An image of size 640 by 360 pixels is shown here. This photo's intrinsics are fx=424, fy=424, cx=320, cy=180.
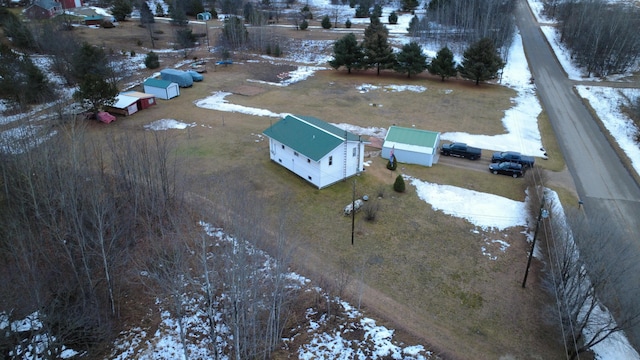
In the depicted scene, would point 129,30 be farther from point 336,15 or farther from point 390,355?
point 390,355

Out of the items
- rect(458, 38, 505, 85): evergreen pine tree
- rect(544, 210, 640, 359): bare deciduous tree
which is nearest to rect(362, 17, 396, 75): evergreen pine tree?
rect(458, 38, 505, 85): evergreen pine tree

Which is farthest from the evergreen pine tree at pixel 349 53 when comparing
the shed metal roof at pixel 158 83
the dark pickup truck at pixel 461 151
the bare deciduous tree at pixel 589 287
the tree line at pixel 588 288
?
the bare deciduous tree at pixel 589 287

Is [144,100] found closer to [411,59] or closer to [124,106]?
[124,106]

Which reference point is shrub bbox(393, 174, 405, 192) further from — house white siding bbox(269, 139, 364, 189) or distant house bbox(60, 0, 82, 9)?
distant house bbox(60, 0, 82, 9)

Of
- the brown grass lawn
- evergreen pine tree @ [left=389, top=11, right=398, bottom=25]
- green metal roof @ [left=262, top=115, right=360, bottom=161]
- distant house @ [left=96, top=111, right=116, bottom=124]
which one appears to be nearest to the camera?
the brown grass lawn

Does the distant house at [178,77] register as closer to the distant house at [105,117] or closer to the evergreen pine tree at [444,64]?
the distant house at [105,117]

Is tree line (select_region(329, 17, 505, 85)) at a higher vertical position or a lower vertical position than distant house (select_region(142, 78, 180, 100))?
higher

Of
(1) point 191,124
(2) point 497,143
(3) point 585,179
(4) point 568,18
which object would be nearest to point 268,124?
(1) point 191,124

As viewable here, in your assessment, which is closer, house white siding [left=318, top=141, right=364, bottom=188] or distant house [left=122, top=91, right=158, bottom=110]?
house white siding [left=318, top=141, right=364, bottom=188]

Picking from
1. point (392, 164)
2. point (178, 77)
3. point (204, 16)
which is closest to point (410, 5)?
point (204, 16)
